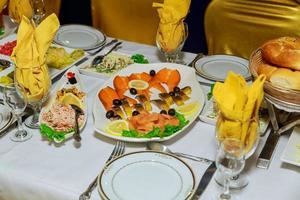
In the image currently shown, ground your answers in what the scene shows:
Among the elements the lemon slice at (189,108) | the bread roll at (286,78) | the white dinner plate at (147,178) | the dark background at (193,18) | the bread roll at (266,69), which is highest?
the bread roll at (286,78)

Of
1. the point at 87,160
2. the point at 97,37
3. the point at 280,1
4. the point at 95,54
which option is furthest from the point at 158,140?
the point at 280,1

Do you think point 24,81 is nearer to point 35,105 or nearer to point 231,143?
point 35,105

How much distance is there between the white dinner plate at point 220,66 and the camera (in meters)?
1.52

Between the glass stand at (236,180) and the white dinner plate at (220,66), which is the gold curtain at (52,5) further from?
the glass stand at (236,180)

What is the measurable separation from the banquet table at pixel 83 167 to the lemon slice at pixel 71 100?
0.27ft

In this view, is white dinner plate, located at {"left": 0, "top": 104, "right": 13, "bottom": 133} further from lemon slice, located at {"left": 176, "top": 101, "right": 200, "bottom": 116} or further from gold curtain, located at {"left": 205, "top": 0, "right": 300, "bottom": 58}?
gold curtain, located at {"left": 205, "top": 0, "right": 300, "bottom": 58}

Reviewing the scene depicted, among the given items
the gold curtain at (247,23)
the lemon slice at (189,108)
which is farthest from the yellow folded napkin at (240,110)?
the gold curtain at (247,23)

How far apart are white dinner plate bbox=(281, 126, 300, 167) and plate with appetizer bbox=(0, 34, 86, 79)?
73 cm

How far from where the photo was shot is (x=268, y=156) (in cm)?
114

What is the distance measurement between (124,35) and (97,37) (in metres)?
0.50

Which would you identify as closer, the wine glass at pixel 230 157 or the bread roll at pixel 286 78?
the wine glass at pixel 230 157

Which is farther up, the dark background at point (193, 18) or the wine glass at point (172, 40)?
Result: the wine glass at point (172, 40)

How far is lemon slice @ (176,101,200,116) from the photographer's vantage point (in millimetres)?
1290

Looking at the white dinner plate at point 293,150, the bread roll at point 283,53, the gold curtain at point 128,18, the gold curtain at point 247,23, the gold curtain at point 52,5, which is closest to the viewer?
the white dinner plate at point 293,150
